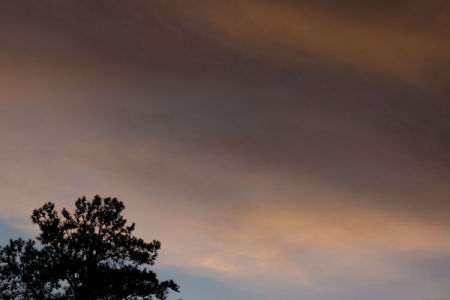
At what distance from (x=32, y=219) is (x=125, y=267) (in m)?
8.35

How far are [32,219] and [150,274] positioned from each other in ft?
34.1

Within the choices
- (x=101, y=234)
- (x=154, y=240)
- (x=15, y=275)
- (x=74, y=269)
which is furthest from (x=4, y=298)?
(x=154, y=240)

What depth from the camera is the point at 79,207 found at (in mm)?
48312

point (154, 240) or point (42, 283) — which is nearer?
point (42, 283)

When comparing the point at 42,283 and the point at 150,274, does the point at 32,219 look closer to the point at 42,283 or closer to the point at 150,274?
the point at 42,283

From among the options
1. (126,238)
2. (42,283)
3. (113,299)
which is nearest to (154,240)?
(126,238)

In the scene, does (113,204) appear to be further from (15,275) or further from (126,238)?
(15,275)

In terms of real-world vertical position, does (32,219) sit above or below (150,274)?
above

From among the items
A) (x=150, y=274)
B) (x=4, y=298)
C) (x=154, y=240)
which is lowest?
(x=4, y=298)

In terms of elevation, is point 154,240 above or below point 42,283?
above

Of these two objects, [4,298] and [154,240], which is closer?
[4,298]

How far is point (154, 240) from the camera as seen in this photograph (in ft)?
163

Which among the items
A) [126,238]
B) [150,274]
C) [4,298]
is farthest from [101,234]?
[4,298]

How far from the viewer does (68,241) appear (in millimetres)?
47406
